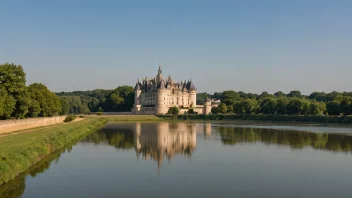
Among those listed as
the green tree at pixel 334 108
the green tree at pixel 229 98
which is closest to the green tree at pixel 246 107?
the green tree at pixel 229 98

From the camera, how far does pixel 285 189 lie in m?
12.5

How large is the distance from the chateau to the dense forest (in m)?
2.70

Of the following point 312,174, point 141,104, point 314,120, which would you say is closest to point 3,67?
point 312,174

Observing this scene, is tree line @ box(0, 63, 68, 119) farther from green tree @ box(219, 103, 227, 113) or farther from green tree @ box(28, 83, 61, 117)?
green tree @ box(219, 103, 227, 113)

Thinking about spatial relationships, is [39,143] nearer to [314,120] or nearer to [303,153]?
[303,153]

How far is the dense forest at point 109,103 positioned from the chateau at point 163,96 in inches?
106

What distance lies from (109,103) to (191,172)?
76003 millimetres

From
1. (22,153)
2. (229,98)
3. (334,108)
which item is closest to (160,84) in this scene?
(229,98)

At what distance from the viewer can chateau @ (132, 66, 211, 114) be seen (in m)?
86.8

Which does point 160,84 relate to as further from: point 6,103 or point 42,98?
point 6,103

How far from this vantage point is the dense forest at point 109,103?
103 feet

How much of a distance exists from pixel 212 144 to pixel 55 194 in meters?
14.7

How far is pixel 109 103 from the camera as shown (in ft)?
294

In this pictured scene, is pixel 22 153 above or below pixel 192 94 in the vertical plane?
below
